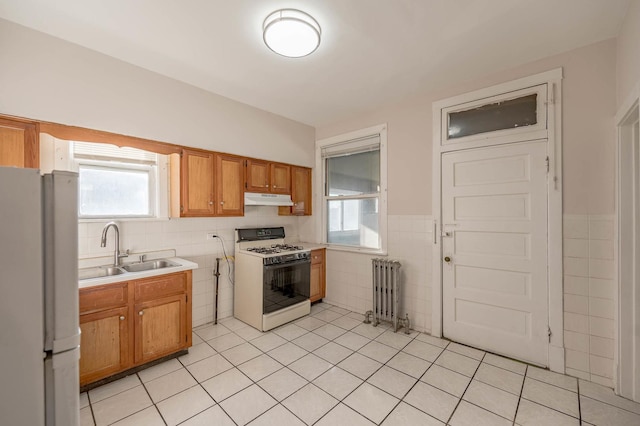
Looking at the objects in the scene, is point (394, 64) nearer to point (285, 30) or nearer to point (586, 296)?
point (285, 30)

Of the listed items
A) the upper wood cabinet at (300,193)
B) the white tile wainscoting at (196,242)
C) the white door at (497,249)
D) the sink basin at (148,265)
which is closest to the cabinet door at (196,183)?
the white tile wainscoting at (196,242)

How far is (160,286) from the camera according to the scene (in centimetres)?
251

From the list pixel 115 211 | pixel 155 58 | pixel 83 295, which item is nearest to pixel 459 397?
pixel 83 295

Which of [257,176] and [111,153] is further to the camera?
[257,176]

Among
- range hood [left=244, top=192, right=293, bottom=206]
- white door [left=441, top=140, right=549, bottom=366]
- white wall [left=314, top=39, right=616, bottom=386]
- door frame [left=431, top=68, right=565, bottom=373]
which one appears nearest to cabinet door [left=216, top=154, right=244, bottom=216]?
range hood [left=244, top=192, right=293, bottom=206]

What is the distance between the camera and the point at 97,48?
2.35 m

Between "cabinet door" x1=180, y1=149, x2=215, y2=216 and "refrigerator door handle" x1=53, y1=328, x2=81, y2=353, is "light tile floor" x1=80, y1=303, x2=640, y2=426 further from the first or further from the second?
"cabinet door" x1=180, y1=149, x2=215, y2=216

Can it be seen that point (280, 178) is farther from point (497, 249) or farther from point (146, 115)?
point (497, 249)

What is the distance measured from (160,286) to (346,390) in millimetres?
1879

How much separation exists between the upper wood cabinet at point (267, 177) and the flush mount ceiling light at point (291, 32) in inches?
65.5

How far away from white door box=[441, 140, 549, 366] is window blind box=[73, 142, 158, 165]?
328cm

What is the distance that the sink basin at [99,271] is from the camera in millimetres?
2433

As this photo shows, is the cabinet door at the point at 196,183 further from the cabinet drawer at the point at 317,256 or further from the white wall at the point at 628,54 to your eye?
the white wall at the point at 628,54

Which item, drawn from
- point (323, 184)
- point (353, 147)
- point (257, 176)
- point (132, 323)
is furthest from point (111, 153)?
point (353, 147)
